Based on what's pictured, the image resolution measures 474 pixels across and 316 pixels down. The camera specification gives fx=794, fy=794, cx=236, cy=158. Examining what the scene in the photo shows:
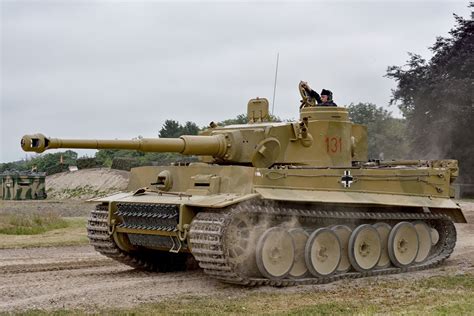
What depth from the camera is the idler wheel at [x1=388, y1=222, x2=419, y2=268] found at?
15.5m

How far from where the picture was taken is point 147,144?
45.9 feet

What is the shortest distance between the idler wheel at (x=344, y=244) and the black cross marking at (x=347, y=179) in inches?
31.2

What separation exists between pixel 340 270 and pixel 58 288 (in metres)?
5.18

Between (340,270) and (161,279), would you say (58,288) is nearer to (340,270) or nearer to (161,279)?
(161,279)

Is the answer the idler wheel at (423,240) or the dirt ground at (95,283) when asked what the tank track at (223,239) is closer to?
the dirt ground at (95,283)

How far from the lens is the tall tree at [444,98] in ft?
127

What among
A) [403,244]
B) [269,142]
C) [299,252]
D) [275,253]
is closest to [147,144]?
[269,142]

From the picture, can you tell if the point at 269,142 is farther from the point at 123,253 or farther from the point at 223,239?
the point at 123,253

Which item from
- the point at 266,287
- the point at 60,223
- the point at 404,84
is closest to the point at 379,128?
the point at 404,84

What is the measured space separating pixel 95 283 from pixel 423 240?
22.7 feet

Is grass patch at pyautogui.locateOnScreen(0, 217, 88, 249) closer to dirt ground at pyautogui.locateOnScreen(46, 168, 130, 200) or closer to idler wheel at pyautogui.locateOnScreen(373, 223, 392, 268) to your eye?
idler wheel at pyautogui.locateOnScreen(373, 223, 392, 268)

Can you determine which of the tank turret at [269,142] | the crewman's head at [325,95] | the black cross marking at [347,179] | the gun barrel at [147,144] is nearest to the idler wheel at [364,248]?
the black cross marking at [347,179]

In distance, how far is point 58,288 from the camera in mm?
13000

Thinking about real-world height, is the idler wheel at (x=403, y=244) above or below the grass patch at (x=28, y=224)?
above
